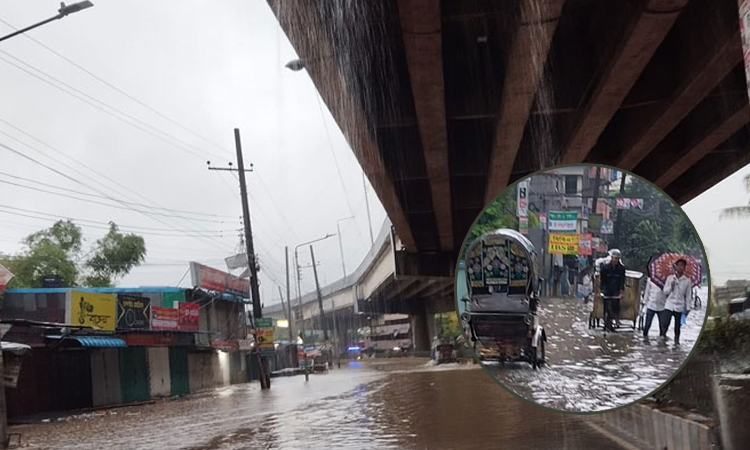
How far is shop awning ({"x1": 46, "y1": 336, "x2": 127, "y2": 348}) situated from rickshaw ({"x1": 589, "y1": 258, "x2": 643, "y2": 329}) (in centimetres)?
2488

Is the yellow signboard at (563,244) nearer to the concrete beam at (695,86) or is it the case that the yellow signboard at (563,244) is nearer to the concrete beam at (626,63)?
the concrete beam at (626,63)

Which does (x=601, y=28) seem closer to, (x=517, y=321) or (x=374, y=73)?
(x=374, y=73)

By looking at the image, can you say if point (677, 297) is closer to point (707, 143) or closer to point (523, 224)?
point (523, 224)

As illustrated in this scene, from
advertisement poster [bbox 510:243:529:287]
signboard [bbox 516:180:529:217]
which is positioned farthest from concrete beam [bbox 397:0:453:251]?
advertisement poster [bbox 510:243:529:287]

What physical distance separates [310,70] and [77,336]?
22758 millimetres

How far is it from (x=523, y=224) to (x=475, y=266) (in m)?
0.52

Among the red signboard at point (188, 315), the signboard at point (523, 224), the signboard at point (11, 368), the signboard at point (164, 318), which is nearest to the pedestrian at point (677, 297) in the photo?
the signboard at point (523, 224)

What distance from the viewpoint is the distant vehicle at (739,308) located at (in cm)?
946

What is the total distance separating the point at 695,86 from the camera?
10.2 m

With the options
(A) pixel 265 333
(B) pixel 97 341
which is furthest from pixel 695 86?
(A) pixel 265 333

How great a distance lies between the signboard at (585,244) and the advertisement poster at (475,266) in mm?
806

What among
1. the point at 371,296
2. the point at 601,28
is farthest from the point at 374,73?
the point at 371,296

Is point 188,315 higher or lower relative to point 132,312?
lower

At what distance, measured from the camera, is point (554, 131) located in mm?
13445
